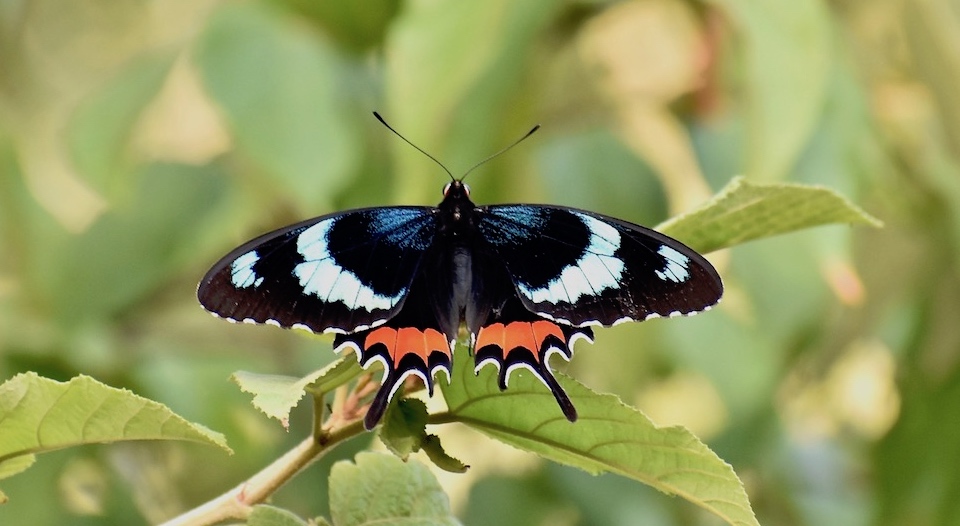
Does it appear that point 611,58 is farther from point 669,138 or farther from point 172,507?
point 172,507

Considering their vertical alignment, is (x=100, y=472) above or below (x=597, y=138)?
below

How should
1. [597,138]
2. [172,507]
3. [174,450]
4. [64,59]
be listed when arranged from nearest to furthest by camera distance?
[597,138]
[172,507]
[174,450]
[64,59]

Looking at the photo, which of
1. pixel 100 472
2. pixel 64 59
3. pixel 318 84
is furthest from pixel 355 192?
pixel 64 59

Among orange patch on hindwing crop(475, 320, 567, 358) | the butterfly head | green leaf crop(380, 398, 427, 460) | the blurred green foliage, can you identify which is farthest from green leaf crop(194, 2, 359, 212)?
green leaf crop(380, 398, 427, 460)

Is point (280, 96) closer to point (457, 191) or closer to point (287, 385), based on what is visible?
point (457, 191)

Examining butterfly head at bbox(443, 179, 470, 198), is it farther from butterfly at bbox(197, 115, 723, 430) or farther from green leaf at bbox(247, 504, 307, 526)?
green leaf at bbox(247, 504, 307, 526)

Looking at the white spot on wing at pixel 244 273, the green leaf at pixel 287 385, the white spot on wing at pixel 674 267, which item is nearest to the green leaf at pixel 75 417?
the green leaf at pixel 287 385

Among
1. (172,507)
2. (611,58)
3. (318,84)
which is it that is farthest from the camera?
(611,58)

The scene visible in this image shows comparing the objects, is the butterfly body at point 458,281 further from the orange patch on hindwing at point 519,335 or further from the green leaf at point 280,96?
the green leaf at point 280,96
